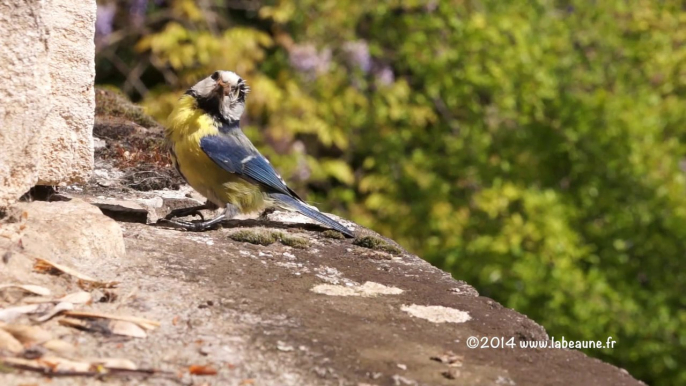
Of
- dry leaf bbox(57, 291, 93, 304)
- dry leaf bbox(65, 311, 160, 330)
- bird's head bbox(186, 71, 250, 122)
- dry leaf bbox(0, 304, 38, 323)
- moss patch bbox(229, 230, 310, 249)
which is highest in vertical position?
bird's head bbox(186, 71, 250, 122)

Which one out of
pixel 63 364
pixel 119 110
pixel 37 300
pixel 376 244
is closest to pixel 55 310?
pixel 37 300

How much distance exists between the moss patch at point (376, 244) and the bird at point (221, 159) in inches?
6.3

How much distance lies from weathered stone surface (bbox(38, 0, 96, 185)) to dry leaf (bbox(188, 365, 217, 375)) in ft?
3.93

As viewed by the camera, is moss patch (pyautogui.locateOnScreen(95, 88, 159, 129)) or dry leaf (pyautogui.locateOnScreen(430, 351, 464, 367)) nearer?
dry leaf (pyautogui.locateOnScreen(430, 351, 464, 367))

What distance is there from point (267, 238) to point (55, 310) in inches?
41.8

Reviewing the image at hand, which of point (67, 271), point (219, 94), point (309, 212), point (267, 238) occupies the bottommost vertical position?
point (67, 271)

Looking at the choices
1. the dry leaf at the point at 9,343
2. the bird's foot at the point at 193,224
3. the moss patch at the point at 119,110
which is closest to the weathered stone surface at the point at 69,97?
the bird's foot at the point at 193,224

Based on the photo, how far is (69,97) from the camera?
10.2 feet

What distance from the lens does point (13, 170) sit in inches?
108

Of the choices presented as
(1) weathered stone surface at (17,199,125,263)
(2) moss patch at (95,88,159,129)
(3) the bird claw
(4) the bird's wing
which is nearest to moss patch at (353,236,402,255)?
(4) the bird's wing

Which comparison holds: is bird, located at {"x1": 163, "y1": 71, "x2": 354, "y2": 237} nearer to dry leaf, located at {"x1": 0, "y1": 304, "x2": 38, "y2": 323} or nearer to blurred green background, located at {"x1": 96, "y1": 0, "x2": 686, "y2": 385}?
dry leaf, located at {"x1": 0, "y1": 304, "x2": 38, "y2": 323}

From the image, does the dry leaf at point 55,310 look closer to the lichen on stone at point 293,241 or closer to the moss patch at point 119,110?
the lichen on stone at point 293,241

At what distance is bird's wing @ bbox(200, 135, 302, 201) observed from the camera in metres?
3.79

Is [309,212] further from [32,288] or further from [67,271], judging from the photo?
[32,288]
